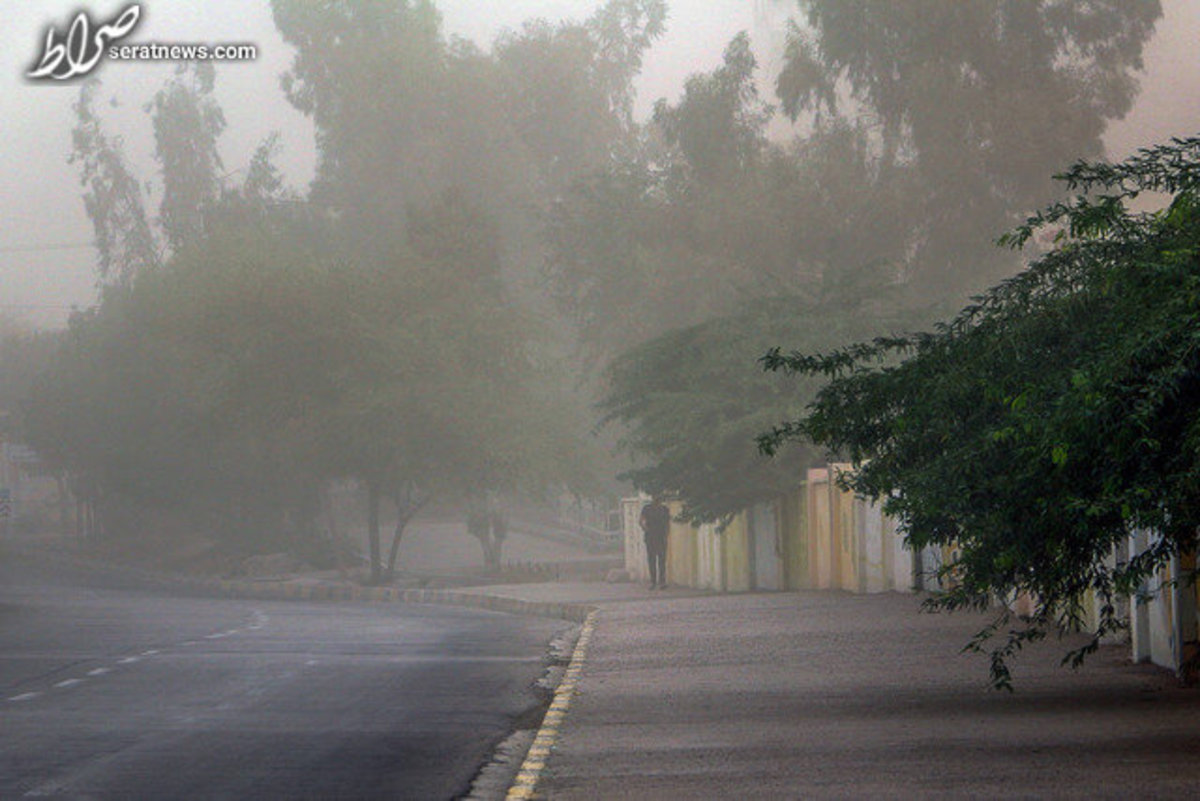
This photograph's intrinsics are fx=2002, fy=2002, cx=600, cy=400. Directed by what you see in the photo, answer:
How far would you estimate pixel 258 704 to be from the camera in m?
15.6

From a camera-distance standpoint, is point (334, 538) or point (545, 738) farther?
point (334, 538)

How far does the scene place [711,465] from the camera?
34812 mm

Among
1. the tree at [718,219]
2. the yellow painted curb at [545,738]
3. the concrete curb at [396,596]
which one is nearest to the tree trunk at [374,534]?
the concrete curb at [396,596]

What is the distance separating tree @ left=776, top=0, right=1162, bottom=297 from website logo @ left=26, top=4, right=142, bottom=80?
24718mm

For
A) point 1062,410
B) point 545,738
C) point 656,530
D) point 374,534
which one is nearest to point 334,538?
point 374,534

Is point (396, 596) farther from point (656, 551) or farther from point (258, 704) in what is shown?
point (258, 704)

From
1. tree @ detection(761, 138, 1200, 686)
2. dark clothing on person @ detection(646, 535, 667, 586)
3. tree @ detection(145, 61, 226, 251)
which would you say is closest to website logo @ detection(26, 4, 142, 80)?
tree @ detection(145, 61, 226, 251)

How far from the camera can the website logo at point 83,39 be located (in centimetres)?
6303

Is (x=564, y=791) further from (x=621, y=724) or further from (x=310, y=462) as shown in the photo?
(x=310, y=462)

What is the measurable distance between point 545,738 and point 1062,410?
4.71 m

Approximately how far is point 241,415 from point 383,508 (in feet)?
102

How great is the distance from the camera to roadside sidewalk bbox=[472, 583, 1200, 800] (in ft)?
32.6

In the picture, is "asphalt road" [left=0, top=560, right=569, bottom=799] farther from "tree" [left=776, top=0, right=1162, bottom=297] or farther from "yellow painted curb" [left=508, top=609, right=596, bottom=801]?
"tree" [left=776, top=0, right=1162, bottom=297]

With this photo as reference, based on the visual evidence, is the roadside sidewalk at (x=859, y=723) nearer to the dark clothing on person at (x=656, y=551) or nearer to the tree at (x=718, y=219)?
the dark clothing on person at (x=656, y=551)
